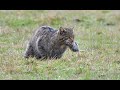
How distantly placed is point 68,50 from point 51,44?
4.32 ft

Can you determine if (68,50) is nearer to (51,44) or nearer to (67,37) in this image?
(51,44)

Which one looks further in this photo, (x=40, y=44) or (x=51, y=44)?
(x=40, y=44)

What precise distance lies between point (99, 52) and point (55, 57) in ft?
5.63

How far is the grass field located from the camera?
36.1ft

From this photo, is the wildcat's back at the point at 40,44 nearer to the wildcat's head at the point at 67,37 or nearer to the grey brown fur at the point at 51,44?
the grey brown fur at the point at 51,44

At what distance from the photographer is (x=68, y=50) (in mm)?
13516

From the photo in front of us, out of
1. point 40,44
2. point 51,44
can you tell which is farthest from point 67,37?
point 40,44

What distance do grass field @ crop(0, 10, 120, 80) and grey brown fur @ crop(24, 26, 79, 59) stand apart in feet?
0.82

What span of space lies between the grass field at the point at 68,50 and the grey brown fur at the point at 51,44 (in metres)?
0.25

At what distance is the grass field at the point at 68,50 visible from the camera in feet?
36.1
